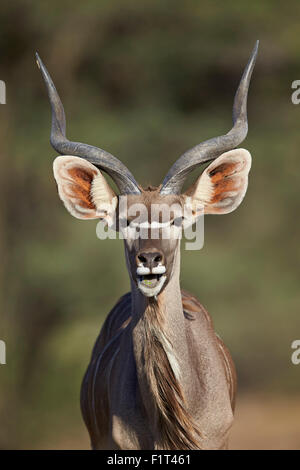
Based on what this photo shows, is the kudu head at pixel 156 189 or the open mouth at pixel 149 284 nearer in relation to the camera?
the open mouth at pixel 149 284

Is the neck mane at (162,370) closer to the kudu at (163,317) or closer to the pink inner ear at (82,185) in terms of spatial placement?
the kudu at (163,317)

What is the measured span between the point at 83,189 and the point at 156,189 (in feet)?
0.97

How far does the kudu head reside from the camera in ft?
10.9

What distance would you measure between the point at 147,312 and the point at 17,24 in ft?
22.2

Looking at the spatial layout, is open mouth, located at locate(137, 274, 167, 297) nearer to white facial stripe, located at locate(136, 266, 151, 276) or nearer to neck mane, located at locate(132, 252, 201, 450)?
white facial stripe, located at locate(136, 266, 151, 276)

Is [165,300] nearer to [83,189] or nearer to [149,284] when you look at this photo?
[149,284]

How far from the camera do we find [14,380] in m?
9.16

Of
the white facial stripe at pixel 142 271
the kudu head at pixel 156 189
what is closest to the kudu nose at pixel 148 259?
the white facial stripe at pixel 142 271

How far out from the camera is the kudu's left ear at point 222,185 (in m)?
3.52

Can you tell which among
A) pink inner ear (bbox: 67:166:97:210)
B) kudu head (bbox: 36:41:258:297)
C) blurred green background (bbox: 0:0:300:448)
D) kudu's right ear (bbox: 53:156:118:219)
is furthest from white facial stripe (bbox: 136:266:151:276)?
blurred green background (bbox: 0:0:300:448)

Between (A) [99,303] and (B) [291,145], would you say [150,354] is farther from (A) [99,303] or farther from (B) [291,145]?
(B) [291,145]

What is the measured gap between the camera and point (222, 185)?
3592mm

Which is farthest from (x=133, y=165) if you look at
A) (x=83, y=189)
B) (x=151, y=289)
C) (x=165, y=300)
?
(x=151, y=289)
